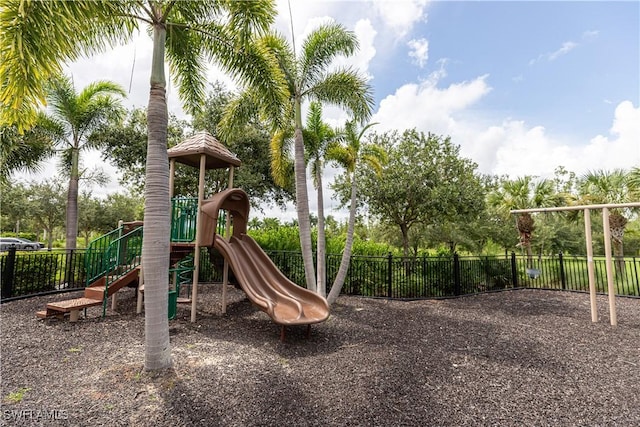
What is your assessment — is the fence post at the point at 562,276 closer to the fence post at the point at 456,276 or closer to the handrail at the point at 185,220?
the fence post at the point at 456,276

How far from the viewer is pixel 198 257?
6.44m

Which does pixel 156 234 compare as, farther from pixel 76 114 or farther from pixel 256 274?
pixel 76 114

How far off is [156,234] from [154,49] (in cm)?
268

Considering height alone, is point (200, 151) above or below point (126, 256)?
above

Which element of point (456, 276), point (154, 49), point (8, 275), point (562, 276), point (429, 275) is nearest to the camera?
point (154, 49)

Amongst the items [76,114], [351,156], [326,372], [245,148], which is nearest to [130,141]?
[76,114]

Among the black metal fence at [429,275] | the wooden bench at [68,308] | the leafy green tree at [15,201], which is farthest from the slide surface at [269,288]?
the leafy green tree at [15,201]

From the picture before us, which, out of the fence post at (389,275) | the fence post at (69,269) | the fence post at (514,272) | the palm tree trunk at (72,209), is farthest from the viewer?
the fence post at (514,272)

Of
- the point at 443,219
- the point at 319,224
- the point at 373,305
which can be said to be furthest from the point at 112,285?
the point at 443,219

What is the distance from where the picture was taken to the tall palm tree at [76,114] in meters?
11.1

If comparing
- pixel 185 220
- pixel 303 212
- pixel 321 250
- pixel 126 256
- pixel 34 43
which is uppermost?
pixel 34 43

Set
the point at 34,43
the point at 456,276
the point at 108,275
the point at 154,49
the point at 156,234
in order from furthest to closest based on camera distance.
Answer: the point at 456,276 → the point at 108,275 → the point at 154,49 → the point at 156,234 → the point at 34,43

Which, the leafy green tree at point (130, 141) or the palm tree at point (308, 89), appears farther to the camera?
A: the leafy green tree at point (130, 141)

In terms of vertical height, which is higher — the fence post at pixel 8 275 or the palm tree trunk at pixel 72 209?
the palm tree trunk at pixel 72 209
